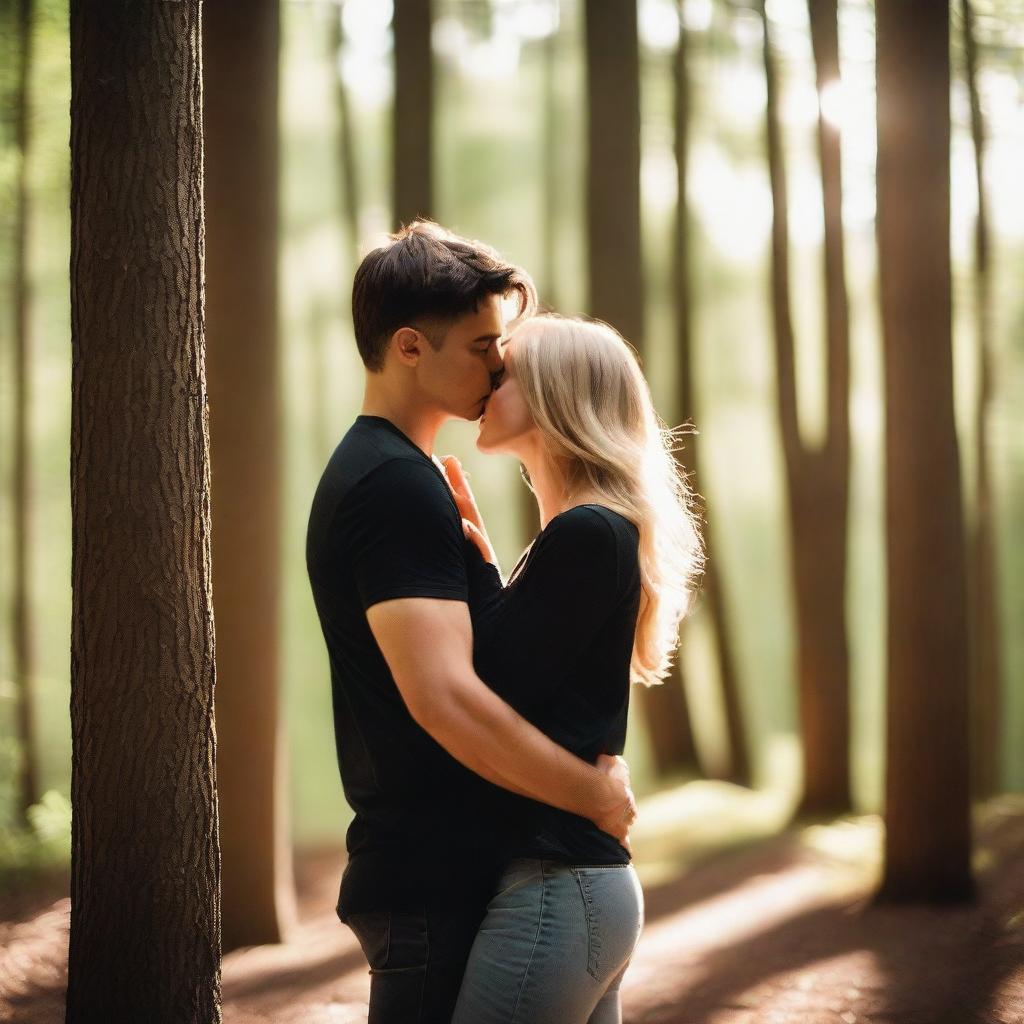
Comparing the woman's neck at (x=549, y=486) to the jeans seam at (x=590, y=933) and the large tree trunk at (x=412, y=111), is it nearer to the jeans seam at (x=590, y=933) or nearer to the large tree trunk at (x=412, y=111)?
the jeans seam at (x=590, y=933)

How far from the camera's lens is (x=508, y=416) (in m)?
2.72

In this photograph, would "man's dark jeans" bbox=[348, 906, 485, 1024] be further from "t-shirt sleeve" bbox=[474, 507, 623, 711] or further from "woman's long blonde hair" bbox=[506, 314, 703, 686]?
"woman's long blonde hair" bbox=[506, 314, 703, 686]

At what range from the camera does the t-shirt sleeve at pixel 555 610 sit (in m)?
2.35

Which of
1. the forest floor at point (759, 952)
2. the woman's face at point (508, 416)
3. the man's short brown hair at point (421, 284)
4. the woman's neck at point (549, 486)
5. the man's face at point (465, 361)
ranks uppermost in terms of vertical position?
the man's short brown hair at point (421, 284)

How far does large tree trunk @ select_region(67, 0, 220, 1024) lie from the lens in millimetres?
3029

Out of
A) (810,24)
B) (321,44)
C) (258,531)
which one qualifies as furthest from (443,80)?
(258,531)

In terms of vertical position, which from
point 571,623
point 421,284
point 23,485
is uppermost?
point 23,485

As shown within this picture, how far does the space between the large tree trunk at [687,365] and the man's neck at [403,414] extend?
914cm

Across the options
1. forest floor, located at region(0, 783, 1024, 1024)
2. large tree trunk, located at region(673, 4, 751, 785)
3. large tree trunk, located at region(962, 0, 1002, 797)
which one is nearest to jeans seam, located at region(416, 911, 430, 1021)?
forest floor, located at region(0, 783, 1024, 1024)

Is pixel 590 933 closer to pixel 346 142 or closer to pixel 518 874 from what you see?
pixel 518 874

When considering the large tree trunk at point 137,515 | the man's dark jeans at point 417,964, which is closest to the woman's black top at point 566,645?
the man's dark jeans at point 417,964

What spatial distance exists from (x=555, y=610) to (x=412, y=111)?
26.0 feet

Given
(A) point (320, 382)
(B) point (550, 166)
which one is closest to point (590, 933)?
(B) point (550, 166)

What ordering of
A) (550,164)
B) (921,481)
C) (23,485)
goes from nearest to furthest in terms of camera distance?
(921,481)
(23,485)
(550,164)
